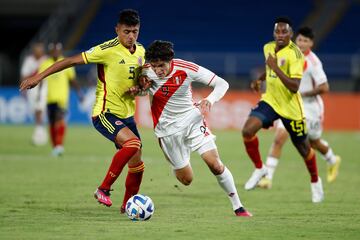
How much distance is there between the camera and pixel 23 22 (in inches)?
1681

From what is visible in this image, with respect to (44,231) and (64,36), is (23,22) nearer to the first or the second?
(64,36)

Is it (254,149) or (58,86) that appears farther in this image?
(58,86)

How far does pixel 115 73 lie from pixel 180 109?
931 mm

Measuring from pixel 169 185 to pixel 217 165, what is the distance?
4.39 meters

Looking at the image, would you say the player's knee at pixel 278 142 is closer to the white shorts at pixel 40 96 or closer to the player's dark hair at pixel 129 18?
the player's dark hair at pixel 129 18

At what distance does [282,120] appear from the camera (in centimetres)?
1282

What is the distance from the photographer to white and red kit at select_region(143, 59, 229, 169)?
34.2ft

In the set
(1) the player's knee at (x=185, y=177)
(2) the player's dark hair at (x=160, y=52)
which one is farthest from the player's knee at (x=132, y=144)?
(2) the player's dark hair at (x=160, y=52)

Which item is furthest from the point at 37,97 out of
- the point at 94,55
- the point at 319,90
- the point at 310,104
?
the point at 94,55

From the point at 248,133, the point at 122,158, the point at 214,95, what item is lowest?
the point at 122,158

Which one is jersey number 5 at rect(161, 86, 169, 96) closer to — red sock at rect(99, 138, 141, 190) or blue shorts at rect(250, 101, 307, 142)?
red sock at rect(99, 138, 141, 190)

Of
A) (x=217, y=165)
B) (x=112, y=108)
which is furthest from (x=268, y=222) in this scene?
(x=112, y=108)

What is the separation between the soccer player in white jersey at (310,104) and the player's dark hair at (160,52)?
15.4ft

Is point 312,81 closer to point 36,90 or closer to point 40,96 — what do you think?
point 40,96
